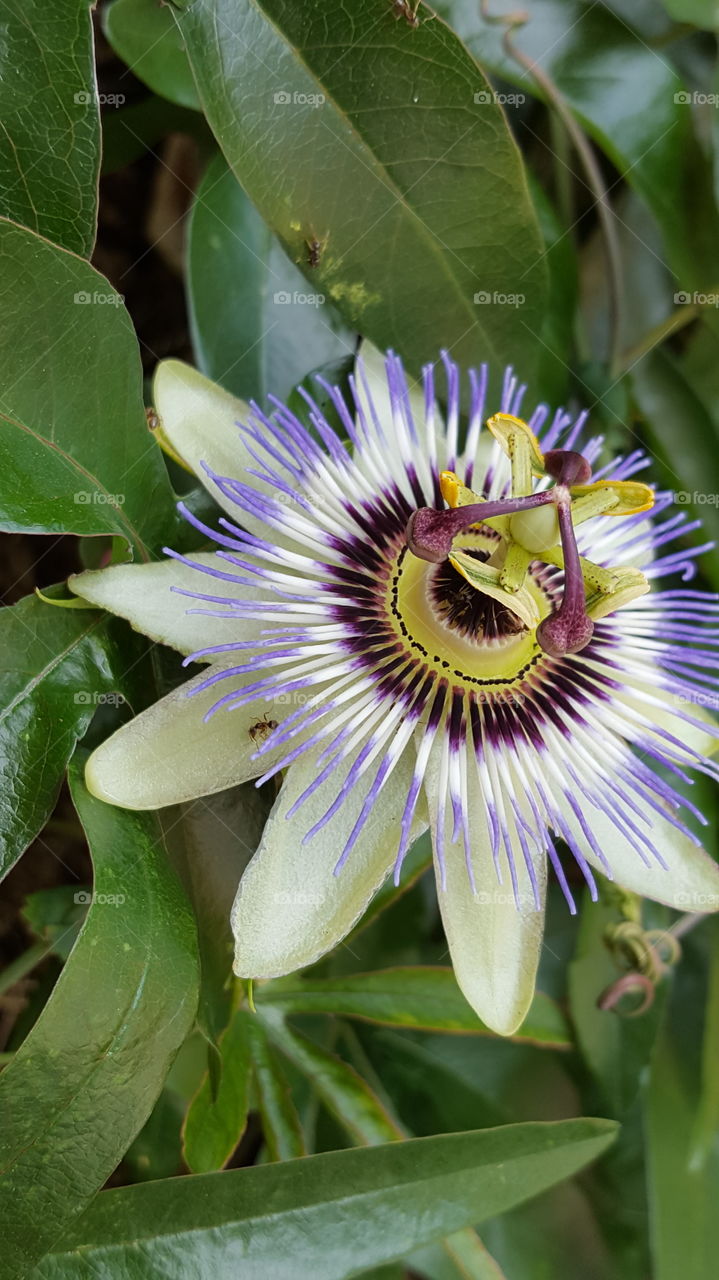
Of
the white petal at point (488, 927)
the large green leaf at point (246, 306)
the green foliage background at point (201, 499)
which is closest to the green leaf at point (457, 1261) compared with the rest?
the green foliage background at point (201, 499)

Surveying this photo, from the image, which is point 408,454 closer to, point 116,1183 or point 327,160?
point 327,160

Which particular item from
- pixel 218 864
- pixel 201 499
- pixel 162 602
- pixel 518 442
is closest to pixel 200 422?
pixel 201 499

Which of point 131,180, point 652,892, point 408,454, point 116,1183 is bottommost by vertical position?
point 116,1183

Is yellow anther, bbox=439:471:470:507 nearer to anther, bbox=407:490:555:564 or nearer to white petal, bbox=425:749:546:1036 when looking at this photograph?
anther, bbox=407:490:555:564

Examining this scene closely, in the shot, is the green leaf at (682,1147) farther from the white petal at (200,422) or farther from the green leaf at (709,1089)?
the white petal at (200,422)

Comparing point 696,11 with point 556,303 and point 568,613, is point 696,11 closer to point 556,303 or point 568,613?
point 556,303

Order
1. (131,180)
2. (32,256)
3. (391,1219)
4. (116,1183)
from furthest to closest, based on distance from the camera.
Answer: (131,180) → (116,1183) → (391,1219) → (32,256)

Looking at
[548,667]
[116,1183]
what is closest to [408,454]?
[548,667]
